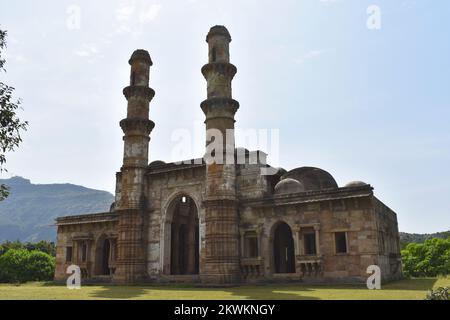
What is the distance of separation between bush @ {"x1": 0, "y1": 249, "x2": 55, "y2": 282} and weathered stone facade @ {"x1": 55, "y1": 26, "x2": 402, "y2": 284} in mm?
4416

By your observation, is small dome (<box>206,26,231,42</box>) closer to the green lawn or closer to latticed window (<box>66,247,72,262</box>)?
the green lawn

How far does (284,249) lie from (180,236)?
7.20 metres

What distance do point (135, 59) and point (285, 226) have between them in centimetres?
1479

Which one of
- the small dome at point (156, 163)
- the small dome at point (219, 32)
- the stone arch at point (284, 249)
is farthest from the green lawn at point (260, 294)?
the small dome at point (219, 32)

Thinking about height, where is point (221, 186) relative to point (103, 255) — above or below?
above

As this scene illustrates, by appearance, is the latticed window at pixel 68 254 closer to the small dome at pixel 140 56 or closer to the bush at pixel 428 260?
the small dome at pixel 140 56

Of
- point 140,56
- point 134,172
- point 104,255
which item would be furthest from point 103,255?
point 140,56

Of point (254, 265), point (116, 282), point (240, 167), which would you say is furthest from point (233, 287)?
point (116, 282)

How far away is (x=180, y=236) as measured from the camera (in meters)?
27.7

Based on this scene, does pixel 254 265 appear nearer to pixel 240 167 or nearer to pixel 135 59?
pixel 240 167

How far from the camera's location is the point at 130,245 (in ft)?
80.2

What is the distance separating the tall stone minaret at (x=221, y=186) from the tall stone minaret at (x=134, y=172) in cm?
496

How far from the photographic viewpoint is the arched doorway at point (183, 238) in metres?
26.0

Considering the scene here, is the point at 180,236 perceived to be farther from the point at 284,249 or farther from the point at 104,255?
the point at 284,249
